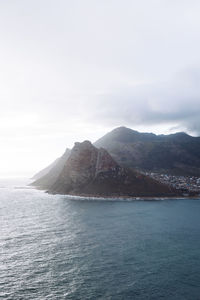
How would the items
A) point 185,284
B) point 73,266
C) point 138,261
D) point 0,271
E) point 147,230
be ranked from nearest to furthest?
point 185,284 → point 0,271 → point 73,266 → point 138,261 → point 147,230

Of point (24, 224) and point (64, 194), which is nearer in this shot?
point (24, 224)

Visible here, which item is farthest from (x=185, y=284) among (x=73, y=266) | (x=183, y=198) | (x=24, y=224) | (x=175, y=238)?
(x=183, y=198)

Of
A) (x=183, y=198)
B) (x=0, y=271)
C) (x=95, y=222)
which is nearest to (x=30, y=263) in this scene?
(x=0, y=271)

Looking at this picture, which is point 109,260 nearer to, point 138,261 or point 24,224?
point 138,261

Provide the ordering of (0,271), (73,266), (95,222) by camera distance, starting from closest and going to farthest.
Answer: (0,271) → (73,266) → (95,222)

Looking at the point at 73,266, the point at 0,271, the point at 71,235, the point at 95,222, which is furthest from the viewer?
the point at 95,222

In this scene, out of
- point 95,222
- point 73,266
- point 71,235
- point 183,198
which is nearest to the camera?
point 73,266

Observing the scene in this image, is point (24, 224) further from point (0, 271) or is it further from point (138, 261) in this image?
point (138, 261)
